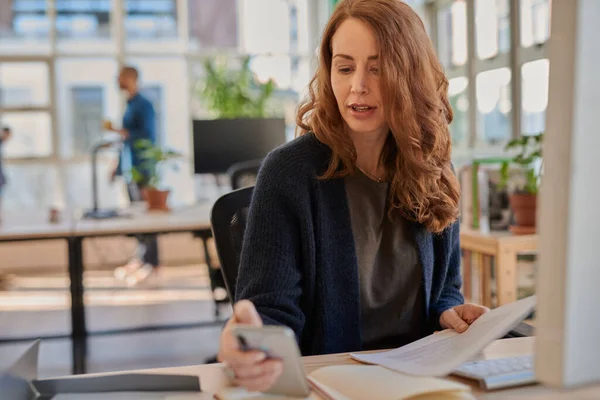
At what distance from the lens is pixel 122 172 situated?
5.40 m

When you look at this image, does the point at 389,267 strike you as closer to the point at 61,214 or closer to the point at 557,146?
the point at 557,146

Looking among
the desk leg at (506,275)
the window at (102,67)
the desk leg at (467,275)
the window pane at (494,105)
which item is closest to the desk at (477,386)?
the desk leg at (506,275)

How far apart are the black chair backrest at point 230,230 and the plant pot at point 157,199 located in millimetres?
2294

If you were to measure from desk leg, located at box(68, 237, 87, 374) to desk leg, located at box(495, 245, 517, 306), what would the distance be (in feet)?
6.20

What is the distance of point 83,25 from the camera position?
6723 mm

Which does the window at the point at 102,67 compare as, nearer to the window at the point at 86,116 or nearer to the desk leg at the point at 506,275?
the window at the point at 86,116

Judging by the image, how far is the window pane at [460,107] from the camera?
5055 mm

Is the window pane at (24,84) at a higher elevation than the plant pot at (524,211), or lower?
higher

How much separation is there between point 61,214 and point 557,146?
367cm

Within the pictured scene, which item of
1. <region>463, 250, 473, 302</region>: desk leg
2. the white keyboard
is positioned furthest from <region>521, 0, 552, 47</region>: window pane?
the white keyboard

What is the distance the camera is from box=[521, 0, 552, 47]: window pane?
389 centimetres

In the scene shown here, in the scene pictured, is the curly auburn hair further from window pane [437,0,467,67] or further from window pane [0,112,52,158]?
window pane [0,112,52,158]

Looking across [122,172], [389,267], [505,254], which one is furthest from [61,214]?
[389,267]

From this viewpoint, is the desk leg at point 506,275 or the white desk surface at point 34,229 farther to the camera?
the white desk surface at point 34,229
